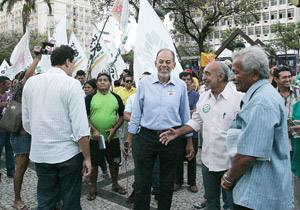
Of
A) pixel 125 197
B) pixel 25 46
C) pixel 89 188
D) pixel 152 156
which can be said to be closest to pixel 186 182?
pixel 125 197

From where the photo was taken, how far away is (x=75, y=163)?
3.13 metres

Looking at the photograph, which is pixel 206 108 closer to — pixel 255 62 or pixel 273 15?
pixel 255 62

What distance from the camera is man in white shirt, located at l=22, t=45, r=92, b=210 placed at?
3.02 m

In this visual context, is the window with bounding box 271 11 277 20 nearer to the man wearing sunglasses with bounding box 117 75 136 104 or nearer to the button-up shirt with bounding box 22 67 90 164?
the man wearing sunglasses with bounding box 117 75 136 104

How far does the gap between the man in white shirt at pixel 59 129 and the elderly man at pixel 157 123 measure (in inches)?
30.6

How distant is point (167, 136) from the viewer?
364 cm

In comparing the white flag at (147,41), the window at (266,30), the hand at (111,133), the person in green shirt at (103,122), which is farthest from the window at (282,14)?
the hand at (111,133)

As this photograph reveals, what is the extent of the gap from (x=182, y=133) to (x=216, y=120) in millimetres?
474

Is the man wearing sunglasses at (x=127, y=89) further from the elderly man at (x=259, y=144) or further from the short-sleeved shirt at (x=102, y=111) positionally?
the elderly man at (x=259, y=144)

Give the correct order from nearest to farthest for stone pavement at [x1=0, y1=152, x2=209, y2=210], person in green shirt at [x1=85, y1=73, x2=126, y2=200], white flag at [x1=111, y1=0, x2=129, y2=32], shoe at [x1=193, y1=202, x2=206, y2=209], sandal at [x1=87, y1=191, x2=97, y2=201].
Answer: shoe at [x1=193, y1=202, x2=206, y2=209] → stone pavement at [x1=0, y1=152, x2=209, y2=210] → sandal at [x1=87, y1=191, x2=97, y2=201] → person in green shirt at [x1=85, y1=73, x2=126, y2=200] → white flag at [x1=111, y1=0, x2=129, y2=32]

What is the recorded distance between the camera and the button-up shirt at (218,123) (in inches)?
131

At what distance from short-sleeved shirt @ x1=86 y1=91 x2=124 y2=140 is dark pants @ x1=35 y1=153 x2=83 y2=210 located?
182 cm

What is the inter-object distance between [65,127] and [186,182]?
3.04 meters

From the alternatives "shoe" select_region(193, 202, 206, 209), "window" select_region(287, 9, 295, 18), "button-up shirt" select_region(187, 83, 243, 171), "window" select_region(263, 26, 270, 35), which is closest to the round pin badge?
"button-up shirt" select_region(187, 83, 243, 171)
